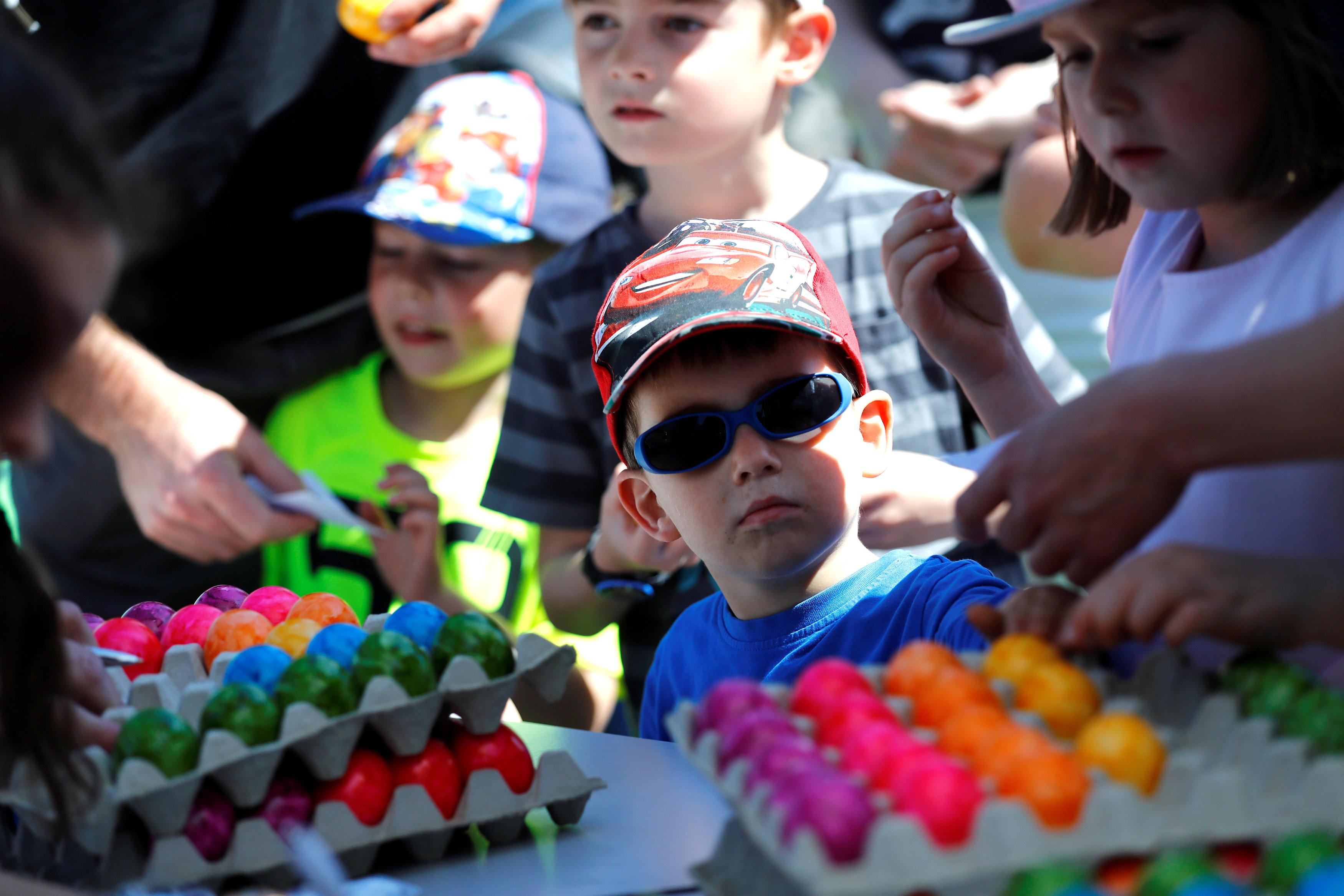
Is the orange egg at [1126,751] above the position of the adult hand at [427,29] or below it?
above

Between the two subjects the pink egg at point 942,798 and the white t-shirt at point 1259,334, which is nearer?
the pink egg at point 942,798

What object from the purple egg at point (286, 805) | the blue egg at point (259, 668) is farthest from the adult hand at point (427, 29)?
the purple egg at point (286, 805)

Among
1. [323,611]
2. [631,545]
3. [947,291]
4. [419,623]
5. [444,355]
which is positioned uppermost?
[947,291]

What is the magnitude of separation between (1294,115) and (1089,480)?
397 millimetres

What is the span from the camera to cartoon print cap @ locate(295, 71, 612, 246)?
262 cm

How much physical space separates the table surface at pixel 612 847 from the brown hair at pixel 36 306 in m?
0.30

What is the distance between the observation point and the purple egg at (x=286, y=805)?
99 centimetres

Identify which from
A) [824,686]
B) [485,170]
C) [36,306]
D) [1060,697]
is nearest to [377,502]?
[485,170]

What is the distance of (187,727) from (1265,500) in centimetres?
87

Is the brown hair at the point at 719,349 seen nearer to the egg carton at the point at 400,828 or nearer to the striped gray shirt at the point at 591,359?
the egg carton at the point at 400,828

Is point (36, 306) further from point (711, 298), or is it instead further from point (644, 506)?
point (644, 506)

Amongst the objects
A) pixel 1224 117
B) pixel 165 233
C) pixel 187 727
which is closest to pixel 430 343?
pixel 165 233

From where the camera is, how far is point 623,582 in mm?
1982

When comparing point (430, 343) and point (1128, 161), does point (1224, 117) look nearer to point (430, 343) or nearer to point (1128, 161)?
point (1128, 161)
